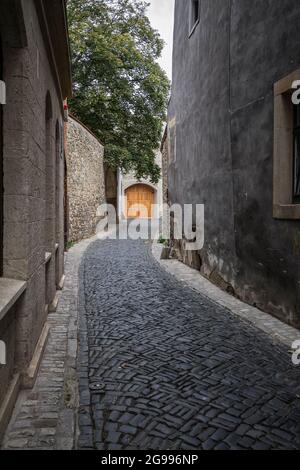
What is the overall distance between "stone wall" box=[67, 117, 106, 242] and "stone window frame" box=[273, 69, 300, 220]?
10128 mm

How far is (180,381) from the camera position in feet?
11.7

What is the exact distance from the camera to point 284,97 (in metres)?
5.48

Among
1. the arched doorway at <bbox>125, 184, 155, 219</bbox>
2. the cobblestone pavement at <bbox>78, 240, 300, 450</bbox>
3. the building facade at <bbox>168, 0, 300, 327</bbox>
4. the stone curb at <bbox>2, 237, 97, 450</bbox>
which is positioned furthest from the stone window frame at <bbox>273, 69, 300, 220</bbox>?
the arched doorway at <bbox>125, 184, 155, 219</bbox>

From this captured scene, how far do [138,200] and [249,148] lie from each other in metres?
31.5

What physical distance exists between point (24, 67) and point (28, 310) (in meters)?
1.86

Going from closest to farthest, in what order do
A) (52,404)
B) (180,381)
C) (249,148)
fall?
1. (52,404)
2. (180,381)
3. (249,148)

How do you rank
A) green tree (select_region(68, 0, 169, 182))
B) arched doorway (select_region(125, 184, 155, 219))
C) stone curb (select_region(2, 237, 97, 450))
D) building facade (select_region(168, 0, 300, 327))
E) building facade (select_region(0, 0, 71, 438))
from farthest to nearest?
arched doorway (select_region(125, 184, 155, 219)), green tree (select_region(68, 0, 169, 182)), building facade (select_region(168, 0, 300, 327)), building facade (select_region(0, 0, 71, 438)), stone curb (select_region(2, 237, 97, 450))

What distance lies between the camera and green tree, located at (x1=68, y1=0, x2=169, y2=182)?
20297mm

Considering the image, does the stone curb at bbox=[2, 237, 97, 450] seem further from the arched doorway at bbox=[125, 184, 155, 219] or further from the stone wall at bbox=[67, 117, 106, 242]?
the arched doorway at bbox=[125, 184, 155, 219]

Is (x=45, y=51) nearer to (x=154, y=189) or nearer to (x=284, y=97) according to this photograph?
(x=284, y=97)

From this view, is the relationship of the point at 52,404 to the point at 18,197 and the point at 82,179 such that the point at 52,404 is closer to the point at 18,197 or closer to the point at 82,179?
the point at 18,197

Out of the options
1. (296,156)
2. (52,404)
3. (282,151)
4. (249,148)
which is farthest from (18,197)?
(249,148)

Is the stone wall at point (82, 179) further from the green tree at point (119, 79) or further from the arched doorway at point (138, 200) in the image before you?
the arched doorway at point (138, 200)
